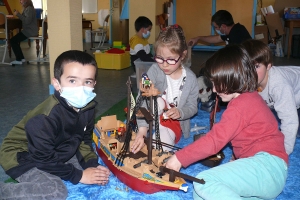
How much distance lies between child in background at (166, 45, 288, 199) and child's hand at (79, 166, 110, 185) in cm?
35

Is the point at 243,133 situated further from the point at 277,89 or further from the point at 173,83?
the point at 173,83

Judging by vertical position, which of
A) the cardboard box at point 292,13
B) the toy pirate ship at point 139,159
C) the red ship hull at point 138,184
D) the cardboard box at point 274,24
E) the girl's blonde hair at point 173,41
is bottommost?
the red ship hull at point 138,184

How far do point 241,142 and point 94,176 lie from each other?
0.62m

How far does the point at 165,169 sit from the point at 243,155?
0.33m

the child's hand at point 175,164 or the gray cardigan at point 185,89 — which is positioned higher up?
the gray cardigan at point 185,89

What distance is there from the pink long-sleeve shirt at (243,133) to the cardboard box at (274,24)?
5.23 metres

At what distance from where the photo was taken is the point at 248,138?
121 centimetres

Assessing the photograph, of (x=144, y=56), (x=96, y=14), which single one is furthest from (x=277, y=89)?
(x=96, y=14)

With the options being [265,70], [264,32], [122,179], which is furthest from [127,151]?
[264,32]

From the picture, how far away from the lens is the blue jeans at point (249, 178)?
1.08m

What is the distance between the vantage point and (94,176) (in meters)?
1.37

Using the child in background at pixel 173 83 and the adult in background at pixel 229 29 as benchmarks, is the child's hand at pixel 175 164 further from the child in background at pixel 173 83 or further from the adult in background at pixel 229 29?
the adult in background at pixel 229 29

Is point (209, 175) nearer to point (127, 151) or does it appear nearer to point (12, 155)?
point (127, 151)

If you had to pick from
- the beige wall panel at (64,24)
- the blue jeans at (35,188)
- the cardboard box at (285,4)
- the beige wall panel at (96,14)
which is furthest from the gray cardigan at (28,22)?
the cardboard box at (285,4)
